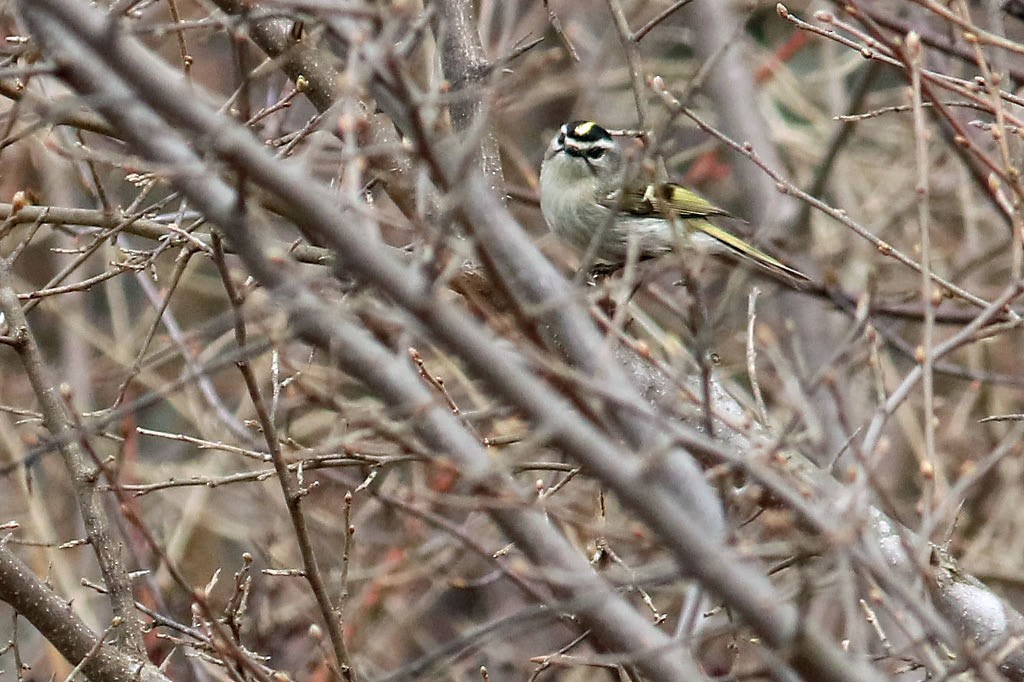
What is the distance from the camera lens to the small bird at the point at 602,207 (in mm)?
6955

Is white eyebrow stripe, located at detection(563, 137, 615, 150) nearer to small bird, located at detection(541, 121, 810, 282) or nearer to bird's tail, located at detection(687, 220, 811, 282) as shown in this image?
small bird, located at detection(541, 121, 810, 282)

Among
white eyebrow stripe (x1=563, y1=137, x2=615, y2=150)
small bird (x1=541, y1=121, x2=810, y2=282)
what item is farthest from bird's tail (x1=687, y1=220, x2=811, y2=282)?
white eyebrow stripe (x1=563, y1=137, x2=615, y2=150)

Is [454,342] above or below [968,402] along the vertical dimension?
above

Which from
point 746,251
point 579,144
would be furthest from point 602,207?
point 746,251

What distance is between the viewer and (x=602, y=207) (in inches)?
280

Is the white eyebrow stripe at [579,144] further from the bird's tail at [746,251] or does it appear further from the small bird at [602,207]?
the bird's tail at [746,251]

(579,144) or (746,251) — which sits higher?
(579,144)

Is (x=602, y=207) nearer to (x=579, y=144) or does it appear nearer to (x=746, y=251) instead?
(x=579, y=144)

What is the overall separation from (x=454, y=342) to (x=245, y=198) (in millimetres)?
487

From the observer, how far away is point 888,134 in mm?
10391

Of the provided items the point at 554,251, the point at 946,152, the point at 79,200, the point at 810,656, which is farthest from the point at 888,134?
the point at 810,656

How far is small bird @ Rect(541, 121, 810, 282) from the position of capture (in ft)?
22.8

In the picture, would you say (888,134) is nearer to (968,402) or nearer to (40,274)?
(968,402)

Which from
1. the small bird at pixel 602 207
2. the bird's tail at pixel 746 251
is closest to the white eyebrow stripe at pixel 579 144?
the small bird at pixel 602 207
